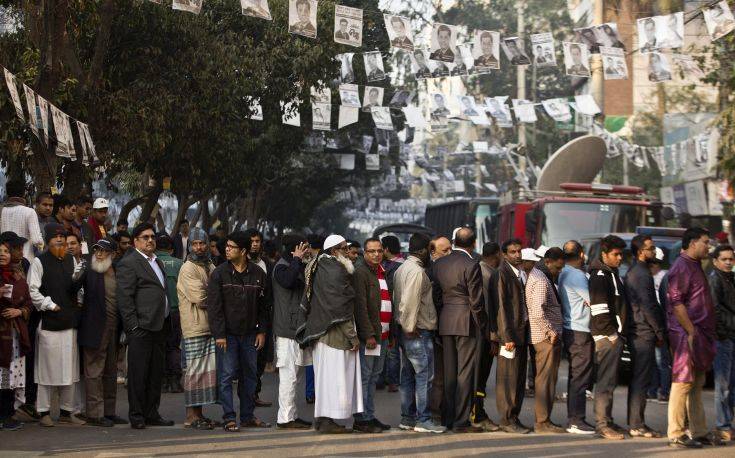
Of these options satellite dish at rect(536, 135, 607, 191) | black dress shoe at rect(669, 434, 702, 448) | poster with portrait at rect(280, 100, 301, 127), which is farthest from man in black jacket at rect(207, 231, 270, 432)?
poster with portrait at rect(280, 100, 301, 127)

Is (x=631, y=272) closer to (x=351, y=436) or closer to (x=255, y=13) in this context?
(x=351, y=436)

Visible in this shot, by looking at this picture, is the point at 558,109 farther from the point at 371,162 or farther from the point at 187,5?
the point at 187,5

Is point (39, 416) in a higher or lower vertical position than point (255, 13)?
lower

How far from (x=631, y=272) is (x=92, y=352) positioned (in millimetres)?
5194

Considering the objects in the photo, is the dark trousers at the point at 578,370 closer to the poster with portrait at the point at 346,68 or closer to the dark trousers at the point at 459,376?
the dark trousers at the point at 459,376

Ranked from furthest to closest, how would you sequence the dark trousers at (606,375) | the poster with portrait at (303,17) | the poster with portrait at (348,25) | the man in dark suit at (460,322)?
1. the poster with portrait at (348,25)
2. the poster with portrait at (303,17)
3. the man in dark suit at (460,322)
4. the dark trousers at (606,375)

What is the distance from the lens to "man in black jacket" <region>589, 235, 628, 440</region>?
11.9 metres

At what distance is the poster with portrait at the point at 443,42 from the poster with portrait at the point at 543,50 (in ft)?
6.39

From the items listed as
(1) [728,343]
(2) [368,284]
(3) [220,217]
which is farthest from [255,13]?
(3) [220,217]

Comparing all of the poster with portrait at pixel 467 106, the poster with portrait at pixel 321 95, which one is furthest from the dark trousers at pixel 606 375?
the poster with portrait at pixel 467 106

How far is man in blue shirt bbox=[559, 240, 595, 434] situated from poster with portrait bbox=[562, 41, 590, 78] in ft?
42.3

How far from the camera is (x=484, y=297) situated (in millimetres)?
12539

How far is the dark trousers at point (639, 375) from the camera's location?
12.1 metres

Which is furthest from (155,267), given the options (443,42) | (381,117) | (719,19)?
(381,117)
